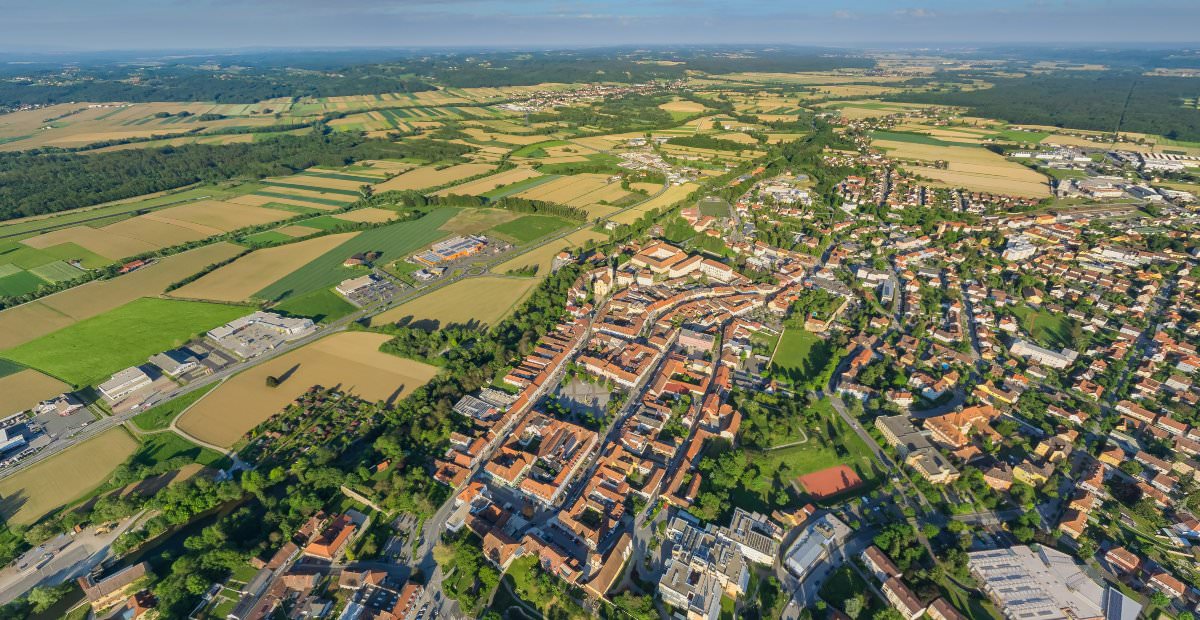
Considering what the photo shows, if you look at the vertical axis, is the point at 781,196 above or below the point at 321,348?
above

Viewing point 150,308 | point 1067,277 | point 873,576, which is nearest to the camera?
point 873,576

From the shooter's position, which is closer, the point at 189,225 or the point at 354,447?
the point at 354,447

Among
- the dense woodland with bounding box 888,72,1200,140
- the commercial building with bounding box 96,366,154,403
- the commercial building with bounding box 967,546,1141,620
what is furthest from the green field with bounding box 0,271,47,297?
the dense woodland with bounding box 888,72,1200,140

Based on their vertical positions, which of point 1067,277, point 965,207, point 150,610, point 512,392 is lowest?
point 150,610

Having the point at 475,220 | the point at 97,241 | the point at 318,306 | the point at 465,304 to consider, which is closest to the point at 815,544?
the point at 465,304

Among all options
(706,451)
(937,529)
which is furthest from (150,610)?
(937,529)

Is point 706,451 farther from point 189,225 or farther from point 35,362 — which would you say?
point 189,225

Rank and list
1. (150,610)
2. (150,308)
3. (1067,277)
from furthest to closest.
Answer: (1067,277), (150,308), (150,610)

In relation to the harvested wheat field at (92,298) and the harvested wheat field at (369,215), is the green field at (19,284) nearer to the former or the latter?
the harvested wheat field at (92,298)
